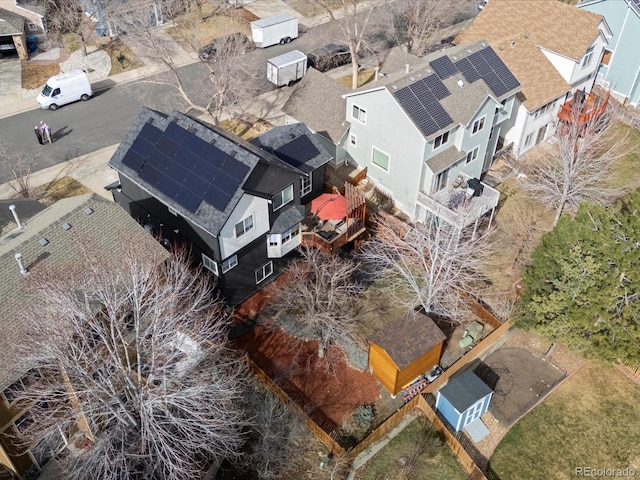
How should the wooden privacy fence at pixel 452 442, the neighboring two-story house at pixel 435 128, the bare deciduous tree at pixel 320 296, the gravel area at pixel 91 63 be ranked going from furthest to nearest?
the gravel area at pixel 91 63 < the neighboring two-story house at pixel 435 128 < the bare deciduous tree at pixel 320 296 < the wooden privacy fence at pixel 452 442

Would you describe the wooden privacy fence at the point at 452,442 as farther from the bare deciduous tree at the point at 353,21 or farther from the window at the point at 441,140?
the bare deciduous tree at the point at 353,21

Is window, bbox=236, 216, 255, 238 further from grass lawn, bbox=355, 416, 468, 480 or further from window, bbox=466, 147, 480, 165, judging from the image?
window, bbox=466, 147, 480, 165

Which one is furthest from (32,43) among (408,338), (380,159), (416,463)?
(416,463)

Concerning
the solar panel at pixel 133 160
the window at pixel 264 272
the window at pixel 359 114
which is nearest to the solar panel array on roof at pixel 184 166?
the solar panel at pixel 133 160

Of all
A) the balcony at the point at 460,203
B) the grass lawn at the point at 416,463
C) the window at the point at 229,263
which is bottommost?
the grass lawn at the point at 416,463

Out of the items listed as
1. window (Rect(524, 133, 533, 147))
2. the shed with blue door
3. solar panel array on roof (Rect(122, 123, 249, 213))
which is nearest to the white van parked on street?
solar panel array on roof (Rect(122, 123, 249, 213))

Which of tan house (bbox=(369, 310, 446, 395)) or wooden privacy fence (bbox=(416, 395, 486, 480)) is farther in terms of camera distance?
tan house (bbox=(369, 310, 446, 395))

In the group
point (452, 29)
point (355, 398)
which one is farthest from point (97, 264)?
point (452, 29)
